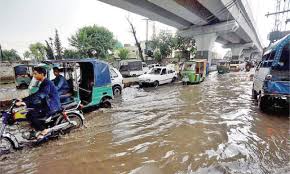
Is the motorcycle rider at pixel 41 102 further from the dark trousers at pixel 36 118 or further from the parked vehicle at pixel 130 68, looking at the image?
the parked vehicle at pixel 130 68

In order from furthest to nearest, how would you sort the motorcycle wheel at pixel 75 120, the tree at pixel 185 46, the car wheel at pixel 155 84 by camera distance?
the tree at pixel 185 46
the car wheel at pixel 155 84
the motorcycle wheel at pixel 75 120

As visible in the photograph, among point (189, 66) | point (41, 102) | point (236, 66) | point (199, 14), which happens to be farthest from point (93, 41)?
point (41, 102)

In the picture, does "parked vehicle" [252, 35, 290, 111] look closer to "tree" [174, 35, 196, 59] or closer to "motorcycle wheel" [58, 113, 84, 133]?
"motorcycle wheel" [58, 113, 84, 133]

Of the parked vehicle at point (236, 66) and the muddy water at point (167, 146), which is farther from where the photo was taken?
the parked vehicle at point (236, 66)

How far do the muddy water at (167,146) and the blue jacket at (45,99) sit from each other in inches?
36.4

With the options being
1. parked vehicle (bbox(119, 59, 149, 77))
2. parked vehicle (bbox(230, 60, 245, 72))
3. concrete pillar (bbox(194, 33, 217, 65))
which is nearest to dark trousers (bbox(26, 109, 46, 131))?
parked vehicle (bbox(119, 59, 149, 77))

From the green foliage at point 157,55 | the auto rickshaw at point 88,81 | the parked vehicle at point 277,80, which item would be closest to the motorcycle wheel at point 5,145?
the auto rickshaw at point 88,81

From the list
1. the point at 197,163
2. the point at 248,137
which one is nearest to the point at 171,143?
the point at 197,163

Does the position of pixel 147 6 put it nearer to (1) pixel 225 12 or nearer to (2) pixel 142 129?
(1) pixel 225 12

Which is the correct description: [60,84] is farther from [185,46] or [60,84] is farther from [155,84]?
[185,46]

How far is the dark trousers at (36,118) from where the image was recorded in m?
4.39

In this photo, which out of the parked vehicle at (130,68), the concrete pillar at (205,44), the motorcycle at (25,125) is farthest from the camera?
the concrete pillar at (205,44)

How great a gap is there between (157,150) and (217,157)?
1263mm

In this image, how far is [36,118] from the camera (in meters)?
4.44
